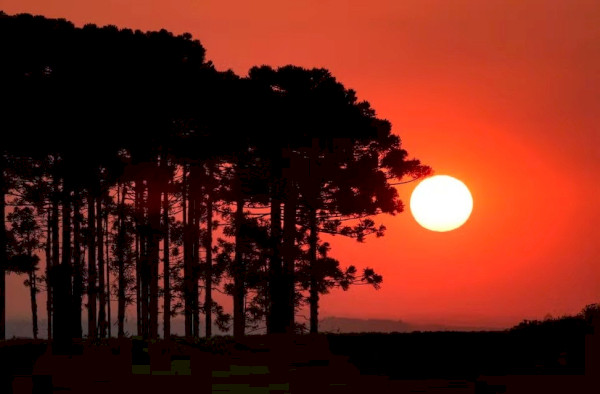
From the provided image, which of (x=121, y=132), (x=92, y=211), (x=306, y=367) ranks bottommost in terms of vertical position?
(x=306, y=367)

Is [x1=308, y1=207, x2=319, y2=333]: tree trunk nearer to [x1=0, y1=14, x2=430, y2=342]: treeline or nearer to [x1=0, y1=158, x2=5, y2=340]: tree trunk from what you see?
[x1=0, y1=14, x2=430, y2=342]: treeline

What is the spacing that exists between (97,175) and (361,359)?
1595cm

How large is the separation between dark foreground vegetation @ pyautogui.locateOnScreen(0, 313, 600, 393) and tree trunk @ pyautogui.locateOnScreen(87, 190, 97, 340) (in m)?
7.78

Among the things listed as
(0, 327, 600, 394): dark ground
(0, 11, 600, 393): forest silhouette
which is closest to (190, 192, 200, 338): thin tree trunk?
(0, 11, 600, 393): forest silhouette

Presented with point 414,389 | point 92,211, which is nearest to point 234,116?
point 92,211

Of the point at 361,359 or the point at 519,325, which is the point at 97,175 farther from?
the point at 519,325

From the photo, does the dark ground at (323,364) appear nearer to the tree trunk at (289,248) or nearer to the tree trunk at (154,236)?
the tree trunk at (289,248)

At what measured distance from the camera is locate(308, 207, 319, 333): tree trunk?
40281 mm

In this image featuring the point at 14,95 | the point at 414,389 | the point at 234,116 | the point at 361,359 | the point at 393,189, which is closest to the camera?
the point at 414,389

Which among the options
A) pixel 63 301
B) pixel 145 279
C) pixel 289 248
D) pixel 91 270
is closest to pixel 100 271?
pixel 91 270

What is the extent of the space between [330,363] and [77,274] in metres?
14.9

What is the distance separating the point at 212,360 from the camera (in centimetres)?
2892

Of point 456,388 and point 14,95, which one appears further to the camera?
point 14,95

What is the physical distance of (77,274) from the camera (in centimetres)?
3925
